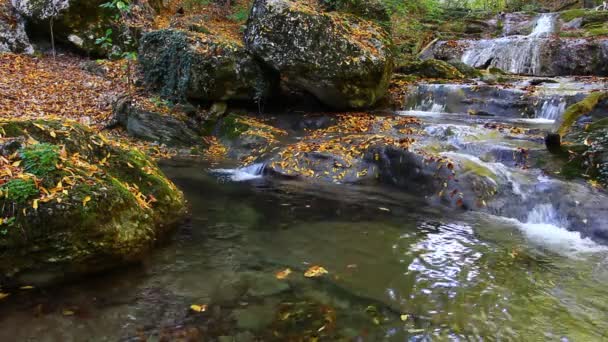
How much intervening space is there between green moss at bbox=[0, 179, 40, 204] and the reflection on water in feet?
2.38

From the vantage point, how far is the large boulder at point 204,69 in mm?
10336

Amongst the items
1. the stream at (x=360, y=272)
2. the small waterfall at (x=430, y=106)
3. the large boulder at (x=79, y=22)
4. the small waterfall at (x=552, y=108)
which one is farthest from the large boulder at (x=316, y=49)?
the large boulder at (x=79, y=22)

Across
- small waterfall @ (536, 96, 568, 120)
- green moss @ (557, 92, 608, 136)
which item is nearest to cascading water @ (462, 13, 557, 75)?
small waterfall @ (536, 96, 568, 120)

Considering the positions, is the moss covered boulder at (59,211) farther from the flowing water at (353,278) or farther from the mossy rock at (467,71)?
the mossy rock at (467,71)

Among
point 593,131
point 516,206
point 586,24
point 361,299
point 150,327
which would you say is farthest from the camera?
point 586,24

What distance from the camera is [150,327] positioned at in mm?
2895

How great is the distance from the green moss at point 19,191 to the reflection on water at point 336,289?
725 millimetres

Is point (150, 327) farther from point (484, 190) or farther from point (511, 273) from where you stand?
point (484, 190)

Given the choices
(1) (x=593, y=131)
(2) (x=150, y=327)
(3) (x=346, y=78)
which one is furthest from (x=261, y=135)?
(2) (x=150, y=327)

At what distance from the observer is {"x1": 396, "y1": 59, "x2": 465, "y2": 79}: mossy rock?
13.3 m

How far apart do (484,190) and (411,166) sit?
1.21 meters

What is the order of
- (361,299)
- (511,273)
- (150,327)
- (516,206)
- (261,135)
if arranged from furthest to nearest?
1. (261,135)
2. (516,206)
3. (511,273)
4. (361,299)
5. (150,327)

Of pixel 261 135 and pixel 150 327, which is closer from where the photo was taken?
pixel 150 327

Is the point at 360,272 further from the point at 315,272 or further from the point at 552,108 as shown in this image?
the point at 552,108
